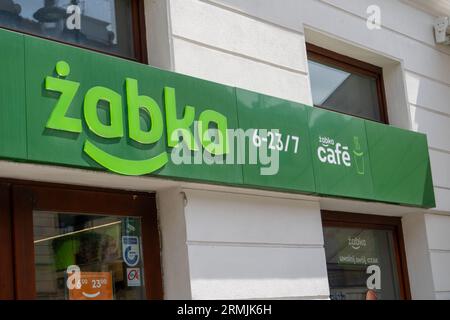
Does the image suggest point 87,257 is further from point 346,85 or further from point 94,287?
point 346,85

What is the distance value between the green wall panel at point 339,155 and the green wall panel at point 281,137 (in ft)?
0.41

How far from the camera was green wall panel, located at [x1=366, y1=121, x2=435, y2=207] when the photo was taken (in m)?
6.93

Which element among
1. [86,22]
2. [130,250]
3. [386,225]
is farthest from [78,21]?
[386,225]

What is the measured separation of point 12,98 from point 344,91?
4132mm

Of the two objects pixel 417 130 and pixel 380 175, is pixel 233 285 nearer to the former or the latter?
pixel 380 175

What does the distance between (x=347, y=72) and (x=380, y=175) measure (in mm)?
1369

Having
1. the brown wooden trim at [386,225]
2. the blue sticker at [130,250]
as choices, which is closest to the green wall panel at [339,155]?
the brown wooden trim at [386,225]

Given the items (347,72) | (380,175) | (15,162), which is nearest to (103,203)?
(15,162)

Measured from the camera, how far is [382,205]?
7016 mm

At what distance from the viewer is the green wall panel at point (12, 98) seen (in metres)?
4.30

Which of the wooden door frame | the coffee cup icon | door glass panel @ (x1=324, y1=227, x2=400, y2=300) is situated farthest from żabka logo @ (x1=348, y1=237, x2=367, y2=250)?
the wooden door frame

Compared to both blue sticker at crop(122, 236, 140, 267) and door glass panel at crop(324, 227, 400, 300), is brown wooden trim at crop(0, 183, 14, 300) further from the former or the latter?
door glass panel at crop(324, 227, 400, 300)

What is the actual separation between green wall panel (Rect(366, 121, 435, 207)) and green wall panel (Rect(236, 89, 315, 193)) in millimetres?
1026

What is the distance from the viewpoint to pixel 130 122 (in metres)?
4.94
